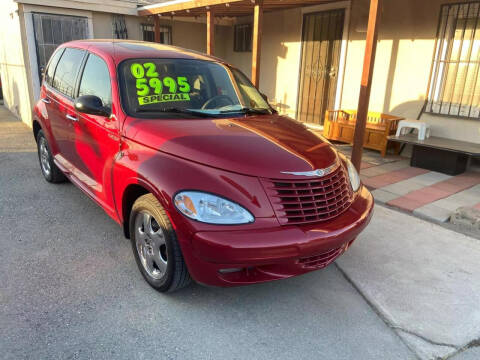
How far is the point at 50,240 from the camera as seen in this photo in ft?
11.4

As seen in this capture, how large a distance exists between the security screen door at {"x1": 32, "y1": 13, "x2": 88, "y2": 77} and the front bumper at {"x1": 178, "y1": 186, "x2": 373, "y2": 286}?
792cm

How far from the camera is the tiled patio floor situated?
15.0ft

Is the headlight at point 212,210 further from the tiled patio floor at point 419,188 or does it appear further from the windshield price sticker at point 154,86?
the tiled patio floor at point 419,188

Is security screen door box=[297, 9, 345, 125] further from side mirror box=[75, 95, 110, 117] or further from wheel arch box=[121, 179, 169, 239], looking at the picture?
wheel arch box=[121, 179, 169, 239]

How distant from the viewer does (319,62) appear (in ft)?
28.0

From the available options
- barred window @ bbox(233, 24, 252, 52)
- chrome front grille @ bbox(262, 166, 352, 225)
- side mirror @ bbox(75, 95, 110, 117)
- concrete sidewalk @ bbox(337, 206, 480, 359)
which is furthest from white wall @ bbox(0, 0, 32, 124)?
concrete sidewalk @ bbox(337, 206, 480, 359)

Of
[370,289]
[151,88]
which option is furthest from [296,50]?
[370,289]

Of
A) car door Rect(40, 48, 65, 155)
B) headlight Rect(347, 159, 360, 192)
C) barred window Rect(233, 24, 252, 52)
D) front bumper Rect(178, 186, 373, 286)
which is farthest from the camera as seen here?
barred window Rect(233, 24, 252, 52)

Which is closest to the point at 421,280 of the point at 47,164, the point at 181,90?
the point at 181,90

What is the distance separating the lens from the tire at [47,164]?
4809mm

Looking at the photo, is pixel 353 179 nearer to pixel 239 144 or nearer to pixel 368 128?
pixel 239 144

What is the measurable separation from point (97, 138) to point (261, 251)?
1944 millimetres

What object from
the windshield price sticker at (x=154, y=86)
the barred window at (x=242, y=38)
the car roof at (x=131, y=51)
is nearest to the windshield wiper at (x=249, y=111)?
the windshield price sticker at (x=154, y=86)

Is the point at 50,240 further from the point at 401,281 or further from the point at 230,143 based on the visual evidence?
the point at 401,281
